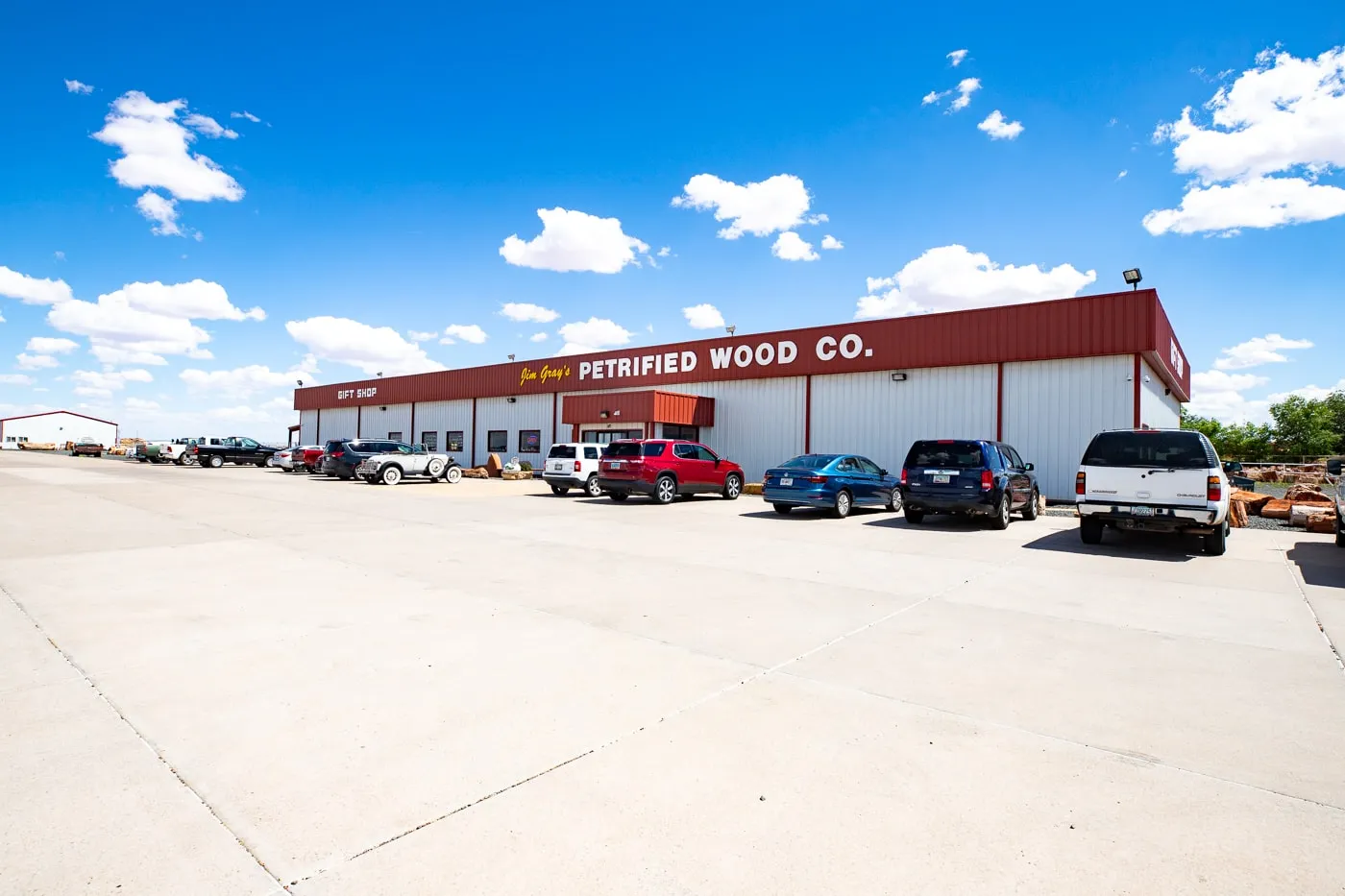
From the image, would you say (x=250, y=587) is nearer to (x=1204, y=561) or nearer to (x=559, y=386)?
(x=1204, y=561)

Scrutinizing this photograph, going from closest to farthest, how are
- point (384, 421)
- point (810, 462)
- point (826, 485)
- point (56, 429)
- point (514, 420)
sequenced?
point (826, 485) → point (810, 462) → point (514, 420) → point (384, 421) → point (56, 429)

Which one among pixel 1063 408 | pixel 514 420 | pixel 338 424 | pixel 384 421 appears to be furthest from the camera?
pixel 338 424

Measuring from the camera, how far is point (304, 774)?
3.26 metres

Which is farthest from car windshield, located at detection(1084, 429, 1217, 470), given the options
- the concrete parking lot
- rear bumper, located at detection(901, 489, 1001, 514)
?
the concrete parking lot

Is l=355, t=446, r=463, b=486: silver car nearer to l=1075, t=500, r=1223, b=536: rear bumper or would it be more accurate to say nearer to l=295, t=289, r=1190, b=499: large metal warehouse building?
l=295, t=289, r=1190, b=499: large metal warehouse building

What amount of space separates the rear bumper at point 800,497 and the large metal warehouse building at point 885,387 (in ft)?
28.1

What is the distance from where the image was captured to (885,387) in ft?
77.2

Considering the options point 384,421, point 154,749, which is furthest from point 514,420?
point 154,749

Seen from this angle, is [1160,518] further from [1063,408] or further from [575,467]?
[575,467]

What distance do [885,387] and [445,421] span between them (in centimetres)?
2665

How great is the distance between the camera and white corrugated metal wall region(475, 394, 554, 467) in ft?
114

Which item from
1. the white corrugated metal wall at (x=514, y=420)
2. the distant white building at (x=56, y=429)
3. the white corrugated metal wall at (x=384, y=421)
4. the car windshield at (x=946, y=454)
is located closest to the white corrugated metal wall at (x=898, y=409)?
the car windshield at (x=946, y=454)

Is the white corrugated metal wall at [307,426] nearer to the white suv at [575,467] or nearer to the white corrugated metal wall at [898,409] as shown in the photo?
the white suv at [575,467]

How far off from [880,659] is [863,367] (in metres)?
19.7
